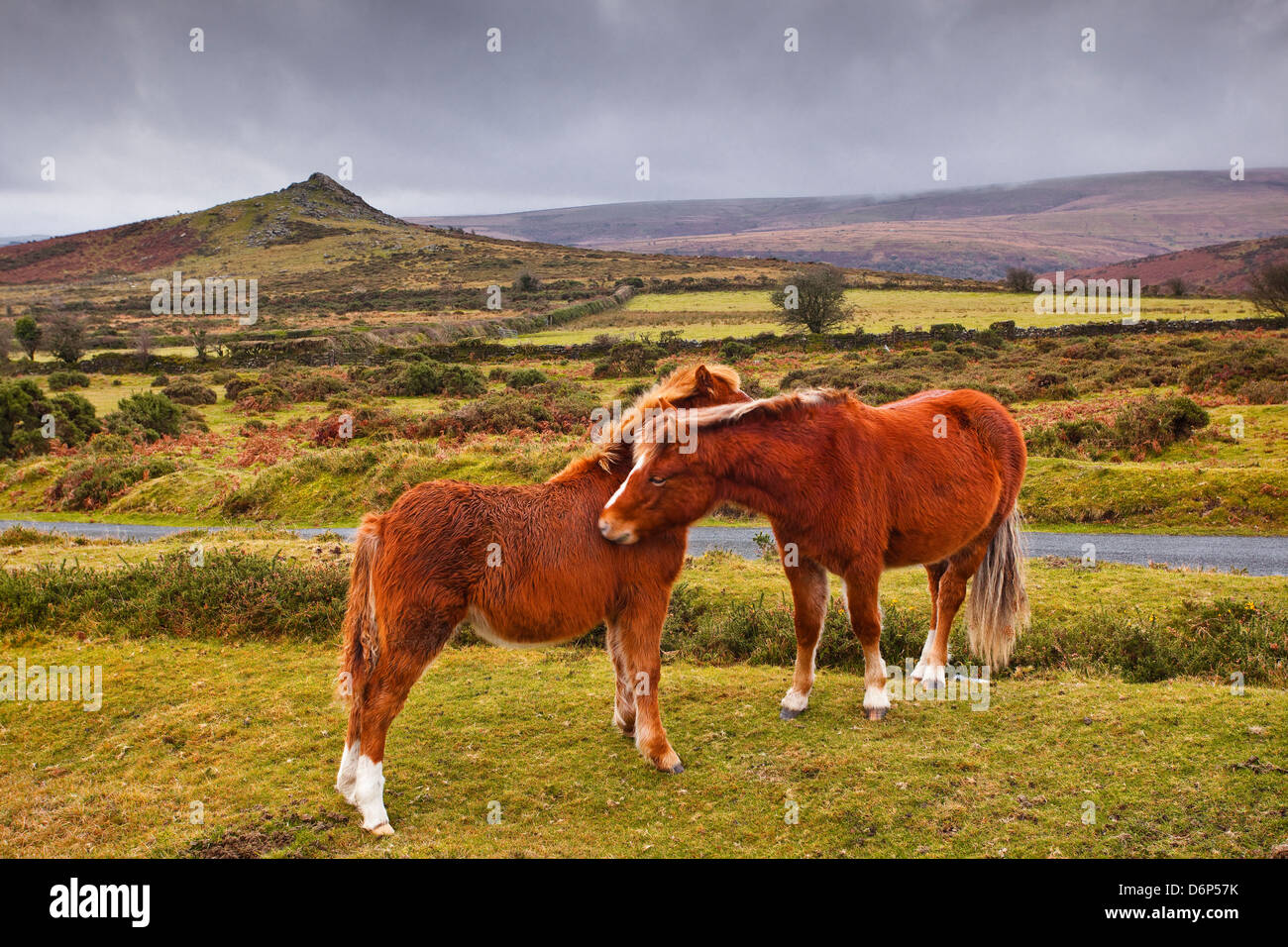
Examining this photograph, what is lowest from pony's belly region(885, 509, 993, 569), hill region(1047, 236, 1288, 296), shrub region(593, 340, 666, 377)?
pony's belly region(885, 509, 993, 569)

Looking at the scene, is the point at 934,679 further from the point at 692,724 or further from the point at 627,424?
the point at 627,424

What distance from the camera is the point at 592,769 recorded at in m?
5.74

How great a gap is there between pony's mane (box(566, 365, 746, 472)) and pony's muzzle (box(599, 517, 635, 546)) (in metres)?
0.65

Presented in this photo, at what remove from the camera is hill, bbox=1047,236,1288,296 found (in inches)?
4764

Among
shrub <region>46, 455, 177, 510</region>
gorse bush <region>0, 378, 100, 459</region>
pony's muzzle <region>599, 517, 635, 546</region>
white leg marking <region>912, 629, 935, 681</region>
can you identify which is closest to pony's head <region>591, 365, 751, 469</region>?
pony's muzzle <region>599, 517, 635, 546</region>

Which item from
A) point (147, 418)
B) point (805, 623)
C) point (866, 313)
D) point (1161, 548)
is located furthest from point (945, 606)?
point (866, 313)

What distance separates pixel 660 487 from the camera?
533cm

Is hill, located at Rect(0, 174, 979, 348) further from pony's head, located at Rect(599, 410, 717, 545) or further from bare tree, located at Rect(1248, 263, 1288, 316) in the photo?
pony's head, located at Rect(599, 410, 717, 545)

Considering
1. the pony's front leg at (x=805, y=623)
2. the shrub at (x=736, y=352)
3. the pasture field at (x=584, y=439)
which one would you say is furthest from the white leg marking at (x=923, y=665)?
the shrub at (x=736, y=352)

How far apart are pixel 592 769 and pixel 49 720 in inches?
204

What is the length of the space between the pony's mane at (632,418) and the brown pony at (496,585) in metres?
0.01

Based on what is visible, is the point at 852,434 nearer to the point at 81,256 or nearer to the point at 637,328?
the point at 637,328

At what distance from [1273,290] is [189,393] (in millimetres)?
65847
